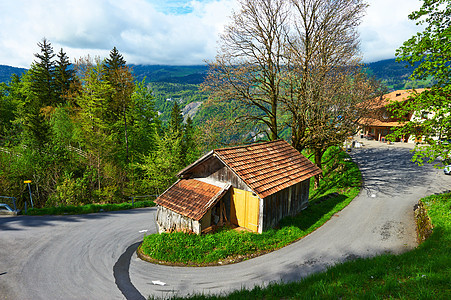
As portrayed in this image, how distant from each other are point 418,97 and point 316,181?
1444cm

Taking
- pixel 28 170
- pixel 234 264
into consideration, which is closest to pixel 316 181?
pixel 234 264

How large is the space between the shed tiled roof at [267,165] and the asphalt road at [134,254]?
12.0ft

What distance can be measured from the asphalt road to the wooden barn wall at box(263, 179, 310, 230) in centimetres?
201

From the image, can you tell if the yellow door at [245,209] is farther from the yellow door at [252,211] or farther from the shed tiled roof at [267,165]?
the shed tiled roof at [267,165]

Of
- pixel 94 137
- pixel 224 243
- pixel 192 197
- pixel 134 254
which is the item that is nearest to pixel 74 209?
pixel 94 137

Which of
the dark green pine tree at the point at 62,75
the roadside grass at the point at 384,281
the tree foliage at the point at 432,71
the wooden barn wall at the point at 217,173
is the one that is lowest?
the roadside grass at the point at 384,281

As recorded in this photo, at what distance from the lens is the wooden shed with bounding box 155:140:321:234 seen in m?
13.6

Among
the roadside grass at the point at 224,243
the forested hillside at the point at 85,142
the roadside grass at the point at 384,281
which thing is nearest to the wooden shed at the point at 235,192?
the roadside grass at the point at 224,243

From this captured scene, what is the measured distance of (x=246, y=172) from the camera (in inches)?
552

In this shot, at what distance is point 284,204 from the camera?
50.6 feet

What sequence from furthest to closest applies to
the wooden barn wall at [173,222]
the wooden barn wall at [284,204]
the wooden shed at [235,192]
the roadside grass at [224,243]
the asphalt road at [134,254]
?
1. the wooden barn wall at [284,204]
2. the wooden shed at [235,192]
3. the wooden barn wall at [173,222]
4. the roadside grass at [224,243]
5. the asphalt road at [134,254]

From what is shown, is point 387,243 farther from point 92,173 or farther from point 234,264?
point 92,173

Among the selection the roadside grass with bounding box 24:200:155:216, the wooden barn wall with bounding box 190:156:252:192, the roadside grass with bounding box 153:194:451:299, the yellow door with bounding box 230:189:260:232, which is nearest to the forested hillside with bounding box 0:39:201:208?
the roadside grass with bounding box 24:200:155:216

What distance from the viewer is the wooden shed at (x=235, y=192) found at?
44.7ft
